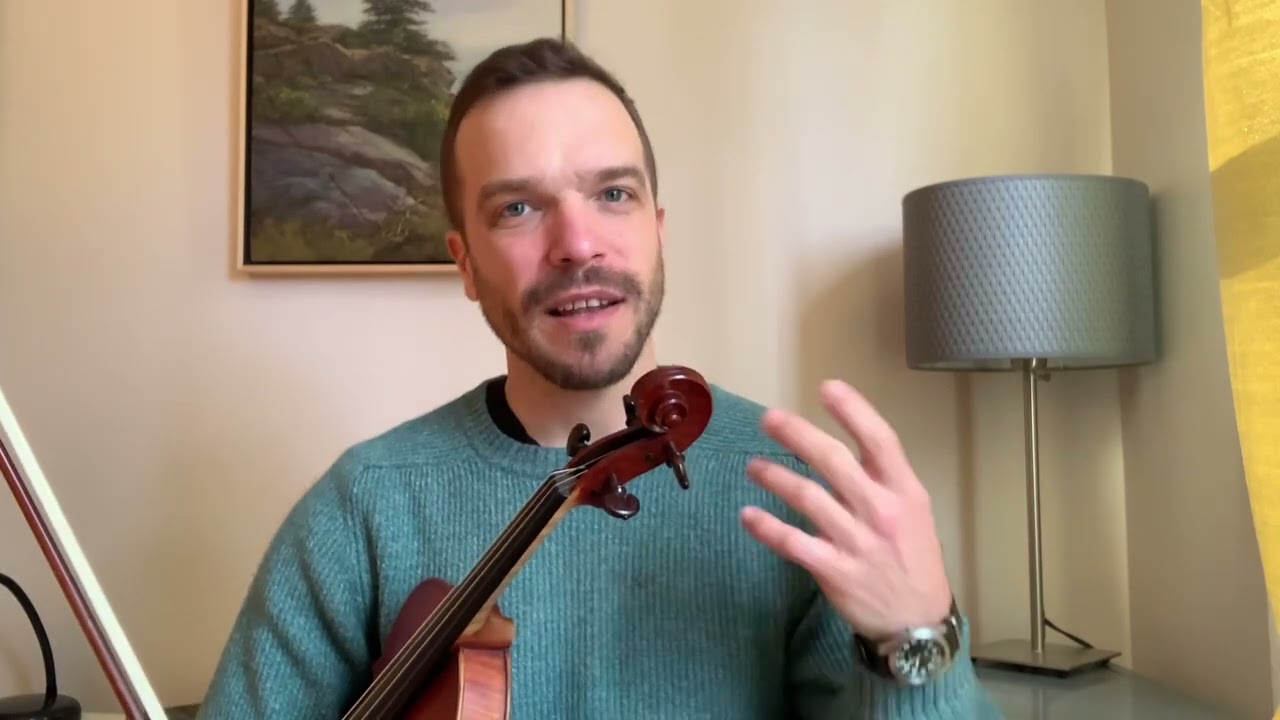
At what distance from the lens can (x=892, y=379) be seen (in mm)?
1512

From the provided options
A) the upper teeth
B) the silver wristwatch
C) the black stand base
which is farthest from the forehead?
the black stand base

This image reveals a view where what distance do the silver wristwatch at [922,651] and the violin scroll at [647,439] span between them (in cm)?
17

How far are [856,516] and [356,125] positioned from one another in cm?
119

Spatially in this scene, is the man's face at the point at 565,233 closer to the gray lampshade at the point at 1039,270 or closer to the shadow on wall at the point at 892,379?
the gray lampshade at the point at 1039,270

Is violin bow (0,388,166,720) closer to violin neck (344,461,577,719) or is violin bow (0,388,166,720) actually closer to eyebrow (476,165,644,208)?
violin neck (344,461,577,719)

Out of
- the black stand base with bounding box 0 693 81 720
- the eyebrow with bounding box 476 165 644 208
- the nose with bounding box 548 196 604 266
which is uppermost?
the eyebrow with bounding box 476 165 644 208

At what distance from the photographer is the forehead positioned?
907mm

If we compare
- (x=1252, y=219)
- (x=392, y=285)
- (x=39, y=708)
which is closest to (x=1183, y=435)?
(x=1252, y=219)

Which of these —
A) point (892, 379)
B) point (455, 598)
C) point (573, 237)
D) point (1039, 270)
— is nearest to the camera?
point (455, 598)

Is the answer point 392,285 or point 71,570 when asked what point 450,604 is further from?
point 392,285

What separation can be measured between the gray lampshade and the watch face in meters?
0.64

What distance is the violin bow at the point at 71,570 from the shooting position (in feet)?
2.52

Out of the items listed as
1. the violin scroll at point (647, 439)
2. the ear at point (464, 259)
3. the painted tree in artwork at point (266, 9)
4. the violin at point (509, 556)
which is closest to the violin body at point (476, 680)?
the violin at point (509, 556)

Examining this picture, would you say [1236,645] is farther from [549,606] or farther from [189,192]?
[189,192]
